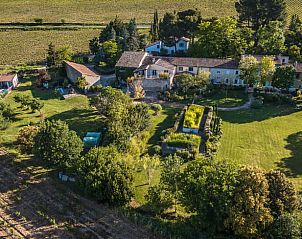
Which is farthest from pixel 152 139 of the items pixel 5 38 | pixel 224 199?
pixel 5 38

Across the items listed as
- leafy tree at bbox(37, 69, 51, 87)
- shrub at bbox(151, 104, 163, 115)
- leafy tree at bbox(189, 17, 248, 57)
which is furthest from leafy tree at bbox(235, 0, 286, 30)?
leafy tree at bbox(37, 69, 51, 87)

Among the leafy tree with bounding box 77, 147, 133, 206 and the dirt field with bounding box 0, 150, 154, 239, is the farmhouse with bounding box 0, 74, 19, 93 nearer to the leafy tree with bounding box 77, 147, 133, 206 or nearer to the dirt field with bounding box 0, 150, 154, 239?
the dirt field with bounding box 0, 150, 154, 239

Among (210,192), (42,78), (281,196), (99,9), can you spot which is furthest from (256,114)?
(99,9)

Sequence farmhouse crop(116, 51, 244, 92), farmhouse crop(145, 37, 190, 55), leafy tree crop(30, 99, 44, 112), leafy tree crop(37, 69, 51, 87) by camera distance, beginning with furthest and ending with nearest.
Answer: farmhouse crop(145, 37, 190, 55)
leafy tree crop(37, 69, 51, 87)
farmhouse crop(116, 51, 244, 92)
leafy tree crop(30, 99, 44, 112)

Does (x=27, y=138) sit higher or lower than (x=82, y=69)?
lower

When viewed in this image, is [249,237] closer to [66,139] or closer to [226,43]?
[66,139]

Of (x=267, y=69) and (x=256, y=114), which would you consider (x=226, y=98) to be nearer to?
(x=256, y=114)
